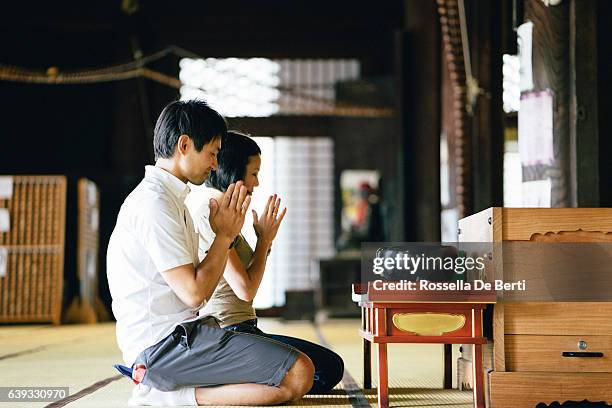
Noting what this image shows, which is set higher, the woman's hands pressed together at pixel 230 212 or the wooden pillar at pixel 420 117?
the wooden pillar at pixel 420 117

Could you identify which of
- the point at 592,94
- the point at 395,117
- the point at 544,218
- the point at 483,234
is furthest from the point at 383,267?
the point at 395,117

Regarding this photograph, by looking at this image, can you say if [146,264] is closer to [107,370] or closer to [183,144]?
[183,144]

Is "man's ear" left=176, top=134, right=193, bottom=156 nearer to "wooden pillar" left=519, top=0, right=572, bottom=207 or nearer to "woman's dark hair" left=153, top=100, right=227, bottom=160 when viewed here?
"woman's dark hair" left=153, top=100, right=227, bottom=160

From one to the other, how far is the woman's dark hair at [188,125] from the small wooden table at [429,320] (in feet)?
2.32

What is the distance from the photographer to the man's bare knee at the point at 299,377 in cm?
268

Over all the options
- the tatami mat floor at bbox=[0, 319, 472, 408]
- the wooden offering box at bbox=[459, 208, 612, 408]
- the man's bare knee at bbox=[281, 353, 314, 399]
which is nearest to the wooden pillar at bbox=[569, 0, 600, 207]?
the wooden offering box at bbox=[459, 208, 612, 408]

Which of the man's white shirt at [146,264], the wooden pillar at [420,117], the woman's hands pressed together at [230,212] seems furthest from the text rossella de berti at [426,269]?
the wooden pillar at [420,117]

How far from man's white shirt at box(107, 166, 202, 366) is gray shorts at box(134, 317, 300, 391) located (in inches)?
2.1

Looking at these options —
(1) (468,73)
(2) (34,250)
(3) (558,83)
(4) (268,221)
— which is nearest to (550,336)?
(4) (268,221)

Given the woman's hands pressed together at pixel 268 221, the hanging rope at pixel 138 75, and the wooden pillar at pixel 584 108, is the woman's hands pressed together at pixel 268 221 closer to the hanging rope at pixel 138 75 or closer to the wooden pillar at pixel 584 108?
the wooden pillar at pixel 584 108

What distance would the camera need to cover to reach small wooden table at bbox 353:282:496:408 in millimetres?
2688

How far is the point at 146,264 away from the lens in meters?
2.65

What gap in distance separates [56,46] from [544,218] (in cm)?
851

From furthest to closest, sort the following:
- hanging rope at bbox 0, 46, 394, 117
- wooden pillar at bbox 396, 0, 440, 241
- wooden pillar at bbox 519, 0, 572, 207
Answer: wooden pillar at bbox 396, 0, 440, 241
hanging rope at bbox 0, 46, 394, 117
wooden pillar at bbox 519, 0, 572, 207
